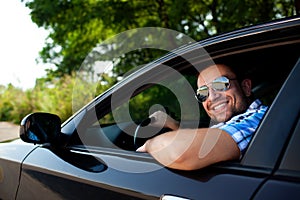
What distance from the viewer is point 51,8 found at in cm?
819

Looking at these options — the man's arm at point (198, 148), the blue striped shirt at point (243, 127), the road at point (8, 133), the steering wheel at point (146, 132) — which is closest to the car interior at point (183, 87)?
the steering wheel at point (146, 132)

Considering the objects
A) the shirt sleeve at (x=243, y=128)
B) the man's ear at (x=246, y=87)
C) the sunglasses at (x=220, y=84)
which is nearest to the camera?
the shirt sleeve at (x=243, y=128)

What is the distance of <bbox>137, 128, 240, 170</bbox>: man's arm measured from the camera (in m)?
1.39

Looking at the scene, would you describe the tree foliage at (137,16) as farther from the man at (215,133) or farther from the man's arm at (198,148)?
the man's arm at (198,148)

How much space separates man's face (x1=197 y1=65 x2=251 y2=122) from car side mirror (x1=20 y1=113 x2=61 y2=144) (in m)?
0.86

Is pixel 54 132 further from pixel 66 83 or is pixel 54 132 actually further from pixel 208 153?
pixel 66 83

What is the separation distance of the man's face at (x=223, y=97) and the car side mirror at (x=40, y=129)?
855 millimetres

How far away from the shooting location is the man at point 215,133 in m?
1.39

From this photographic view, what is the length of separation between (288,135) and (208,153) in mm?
295

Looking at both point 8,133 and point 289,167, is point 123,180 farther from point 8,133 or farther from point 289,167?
point 8,133

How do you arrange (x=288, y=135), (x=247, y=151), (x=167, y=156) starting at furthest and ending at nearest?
(x=167, y=156)
(x=247, y=151)
(x=288, y=135)

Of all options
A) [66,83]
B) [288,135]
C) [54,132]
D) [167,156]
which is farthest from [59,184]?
[66,83]

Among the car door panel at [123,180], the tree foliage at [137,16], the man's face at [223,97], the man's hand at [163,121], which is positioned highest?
the tree foliage at [137,16]

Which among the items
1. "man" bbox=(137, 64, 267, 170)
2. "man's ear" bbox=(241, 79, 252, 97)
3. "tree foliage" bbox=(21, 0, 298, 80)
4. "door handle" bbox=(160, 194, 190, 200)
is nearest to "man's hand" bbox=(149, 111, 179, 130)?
"man" bbox=(137, 64, 267, 170)
